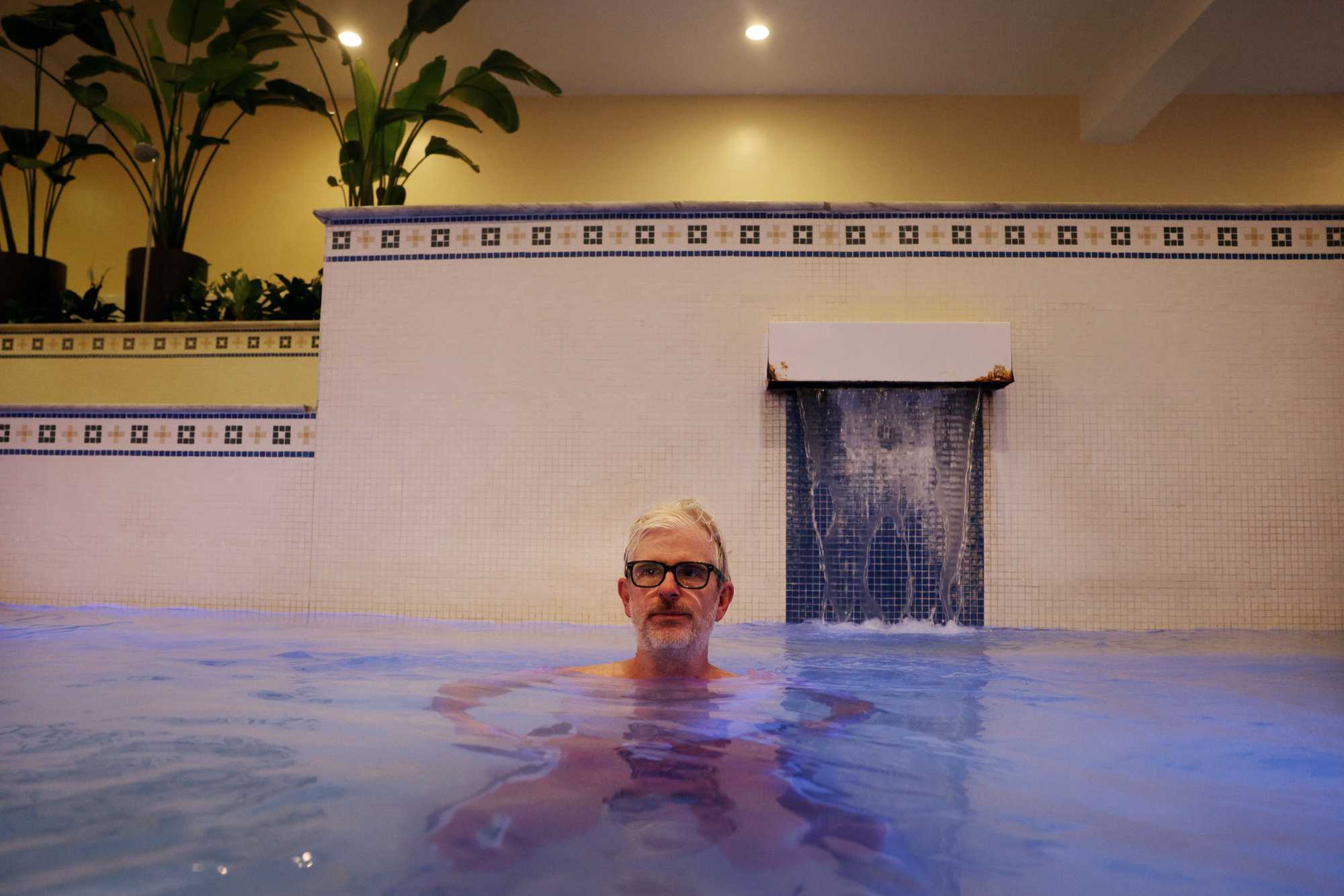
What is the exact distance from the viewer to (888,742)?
1920 mm

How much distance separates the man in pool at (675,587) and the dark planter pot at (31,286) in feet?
13.9

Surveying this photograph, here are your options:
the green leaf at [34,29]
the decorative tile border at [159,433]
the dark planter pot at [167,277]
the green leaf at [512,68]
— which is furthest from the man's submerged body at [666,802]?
the green leaf at [34,29]

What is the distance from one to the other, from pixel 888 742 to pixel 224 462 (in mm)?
3091

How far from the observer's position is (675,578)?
2.12 metres

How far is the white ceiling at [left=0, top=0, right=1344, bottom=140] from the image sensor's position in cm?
596

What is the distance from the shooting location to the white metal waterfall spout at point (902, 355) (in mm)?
3535

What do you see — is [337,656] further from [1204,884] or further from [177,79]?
[177,79]

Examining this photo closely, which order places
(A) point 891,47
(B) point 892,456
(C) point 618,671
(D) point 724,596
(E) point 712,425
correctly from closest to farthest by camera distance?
(D) point 724,596 → (C) point 618,671 → (B) point 892,456 → (E) point 712,425 → (A) point 891,47

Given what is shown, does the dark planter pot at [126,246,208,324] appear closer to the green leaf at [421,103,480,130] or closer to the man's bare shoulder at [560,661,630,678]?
the green leaf at [421,103,480,130]

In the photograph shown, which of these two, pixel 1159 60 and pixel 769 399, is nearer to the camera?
pixel 769 399

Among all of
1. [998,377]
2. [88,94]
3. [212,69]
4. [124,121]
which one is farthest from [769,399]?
[88,94]

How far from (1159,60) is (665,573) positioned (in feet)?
18.0

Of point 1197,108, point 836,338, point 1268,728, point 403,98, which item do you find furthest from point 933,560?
point 1197,108

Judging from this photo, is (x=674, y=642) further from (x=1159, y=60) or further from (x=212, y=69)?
(x=1159, y=60)
